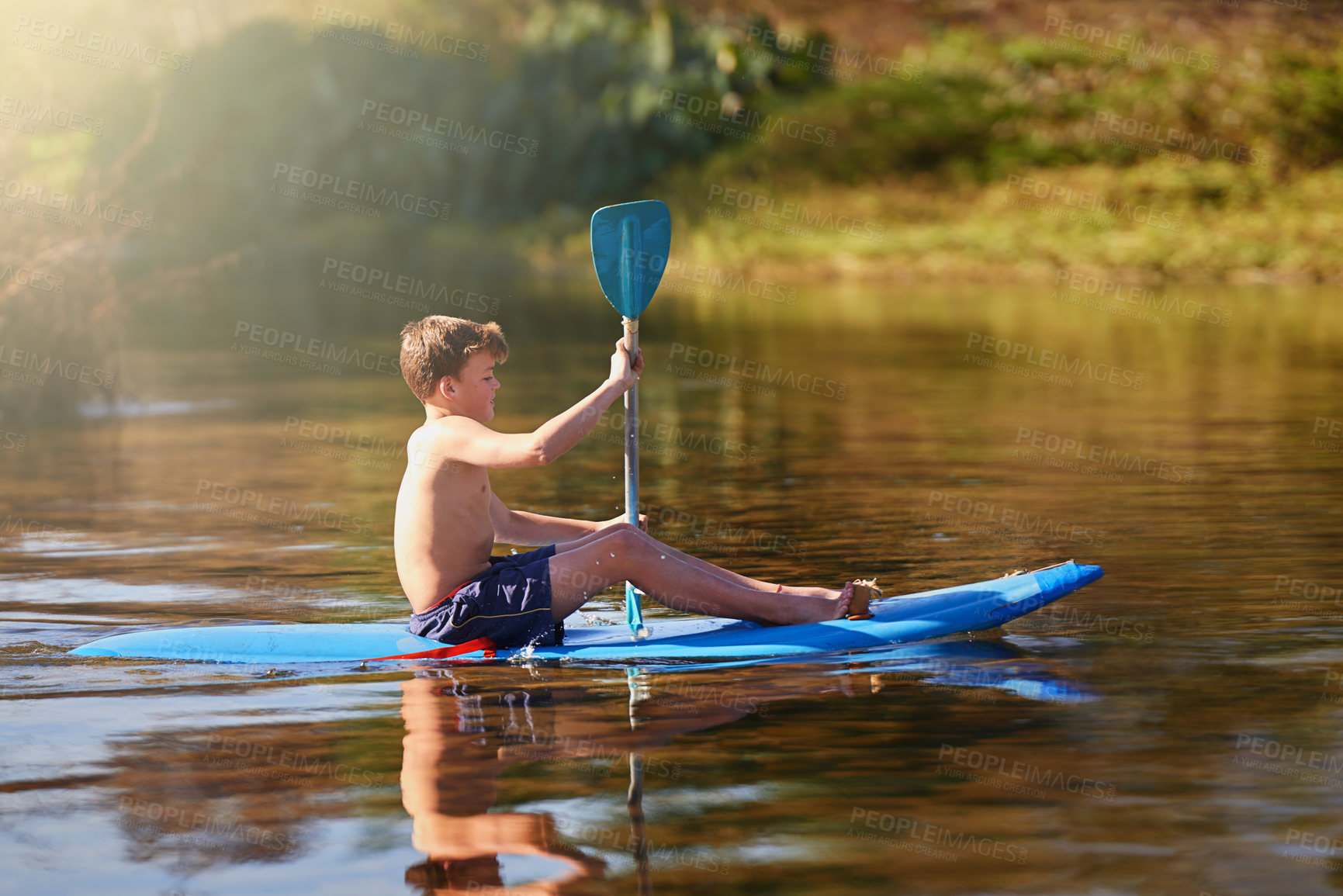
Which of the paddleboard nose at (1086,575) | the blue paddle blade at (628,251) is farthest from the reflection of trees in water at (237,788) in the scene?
the paddleboard nose at (1086,575)

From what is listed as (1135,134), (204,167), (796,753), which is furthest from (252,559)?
(204,167)

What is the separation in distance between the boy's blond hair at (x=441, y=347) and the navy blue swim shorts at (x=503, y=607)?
70cm

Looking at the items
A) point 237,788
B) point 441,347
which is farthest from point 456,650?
point 237,788

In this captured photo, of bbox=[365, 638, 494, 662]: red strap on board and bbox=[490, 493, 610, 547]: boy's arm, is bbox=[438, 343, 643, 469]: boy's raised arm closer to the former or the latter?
bbox=[490, 493, 610, 547]: boy's arm

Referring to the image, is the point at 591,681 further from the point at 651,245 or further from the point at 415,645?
the point at 651,245

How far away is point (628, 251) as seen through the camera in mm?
6605

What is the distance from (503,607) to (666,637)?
2.17 ft

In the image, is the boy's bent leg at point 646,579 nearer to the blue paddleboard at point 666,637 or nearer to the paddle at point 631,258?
the blue paddleboard at point 666,637

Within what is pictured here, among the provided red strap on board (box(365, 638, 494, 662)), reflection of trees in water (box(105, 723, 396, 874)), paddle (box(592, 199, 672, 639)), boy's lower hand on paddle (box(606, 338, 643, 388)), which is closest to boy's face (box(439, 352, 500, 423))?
boy's lower hand on paddle (box(606, 338, 643, 388))

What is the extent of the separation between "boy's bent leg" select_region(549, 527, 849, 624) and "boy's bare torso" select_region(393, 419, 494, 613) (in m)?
0.30

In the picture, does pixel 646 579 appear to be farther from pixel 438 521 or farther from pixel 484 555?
pixel 438 521

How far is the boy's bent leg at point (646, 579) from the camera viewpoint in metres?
5.83

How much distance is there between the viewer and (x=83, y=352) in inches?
557

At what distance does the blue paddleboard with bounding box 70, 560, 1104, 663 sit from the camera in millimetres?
5980
